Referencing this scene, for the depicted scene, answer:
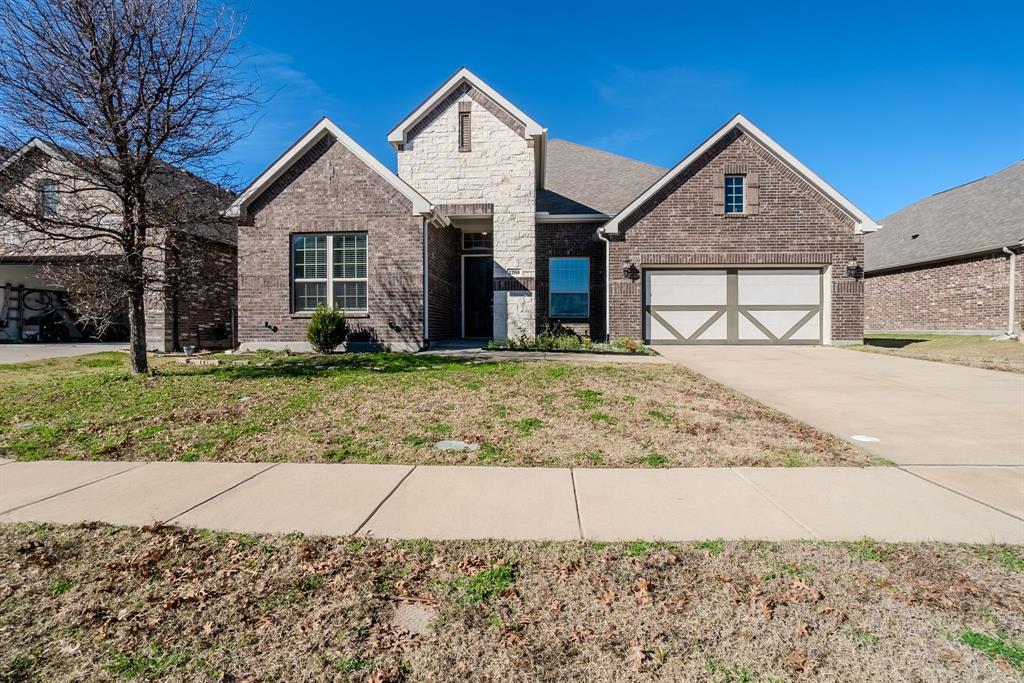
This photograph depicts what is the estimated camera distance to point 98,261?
866 cm

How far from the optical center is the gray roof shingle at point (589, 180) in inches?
679

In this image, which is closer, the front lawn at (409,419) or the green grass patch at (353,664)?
the green grass patch at (353,664)

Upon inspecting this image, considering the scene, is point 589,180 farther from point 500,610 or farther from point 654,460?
point 500,610

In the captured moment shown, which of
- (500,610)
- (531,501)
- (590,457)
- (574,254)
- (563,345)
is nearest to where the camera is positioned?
(500,610)

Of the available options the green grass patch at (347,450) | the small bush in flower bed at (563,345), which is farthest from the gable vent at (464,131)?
the green grass patch at (347,450)

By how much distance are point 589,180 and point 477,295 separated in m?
6.94

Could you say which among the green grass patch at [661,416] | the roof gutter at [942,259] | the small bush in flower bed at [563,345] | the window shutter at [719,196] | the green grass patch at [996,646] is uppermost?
the window shutter at [719,196]

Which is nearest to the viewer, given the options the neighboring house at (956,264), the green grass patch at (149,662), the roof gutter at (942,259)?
the green grass patch at (149,662)

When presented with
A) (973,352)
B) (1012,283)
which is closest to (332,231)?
(973,352)

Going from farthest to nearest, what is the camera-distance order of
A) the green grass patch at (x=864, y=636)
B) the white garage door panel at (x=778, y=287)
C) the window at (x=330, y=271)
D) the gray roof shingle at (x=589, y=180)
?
the gray roof shingle at (x=589, y=180), the white garage door panel at (x=778, y=287), the window at (x=330, y=271), the green grass patch at (x=864, y=636)

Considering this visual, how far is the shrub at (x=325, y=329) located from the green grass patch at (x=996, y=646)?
1221 cm

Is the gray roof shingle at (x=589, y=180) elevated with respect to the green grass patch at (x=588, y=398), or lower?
elevated

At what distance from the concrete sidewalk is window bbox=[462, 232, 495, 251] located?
13.5 m

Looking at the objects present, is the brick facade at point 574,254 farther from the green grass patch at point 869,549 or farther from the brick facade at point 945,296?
the brick facade at point 945,296
